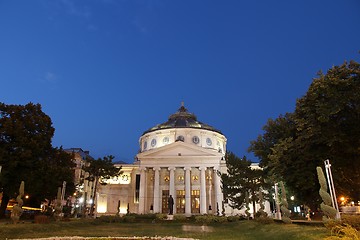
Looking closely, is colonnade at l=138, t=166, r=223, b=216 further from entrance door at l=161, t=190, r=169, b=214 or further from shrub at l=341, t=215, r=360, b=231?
shrub at l=341, t=215, r=360, b=231

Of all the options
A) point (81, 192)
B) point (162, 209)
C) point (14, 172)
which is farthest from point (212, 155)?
point (14, 172)

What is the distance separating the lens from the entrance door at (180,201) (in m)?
60.0

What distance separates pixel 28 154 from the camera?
3450cm

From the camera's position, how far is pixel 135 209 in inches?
2768

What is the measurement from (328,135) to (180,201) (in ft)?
144

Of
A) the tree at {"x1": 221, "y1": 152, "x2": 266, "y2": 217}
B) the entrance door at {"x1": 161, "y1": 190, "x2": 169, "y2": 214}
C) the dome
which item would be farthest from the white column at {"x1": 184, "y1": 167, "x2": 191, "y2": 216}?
the dome

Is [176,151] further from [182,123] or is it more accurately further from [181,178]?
[182,123]

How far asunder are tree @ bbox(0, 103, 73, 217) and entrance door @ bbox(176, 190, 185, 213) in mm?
26732

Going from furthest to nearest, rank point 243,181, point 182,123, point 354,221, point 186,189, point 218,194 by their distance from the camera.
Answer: point 182,123 → point 186,189 → point 218,194 → point 243,181 → point 354,221

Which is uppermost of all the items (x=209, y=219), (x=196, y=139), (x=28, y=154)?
(x=196, y=139)

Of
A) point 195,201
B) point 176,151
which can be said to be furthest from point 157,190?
point 176,151

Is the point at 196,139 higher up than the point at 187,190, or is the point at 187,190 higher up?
the point at 196,139

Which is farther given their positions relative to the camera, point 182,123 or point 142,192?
point 182,123

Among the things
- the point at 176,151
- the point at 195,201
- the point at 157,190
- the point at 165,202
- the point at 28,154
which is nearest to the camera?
the point at 28,154
